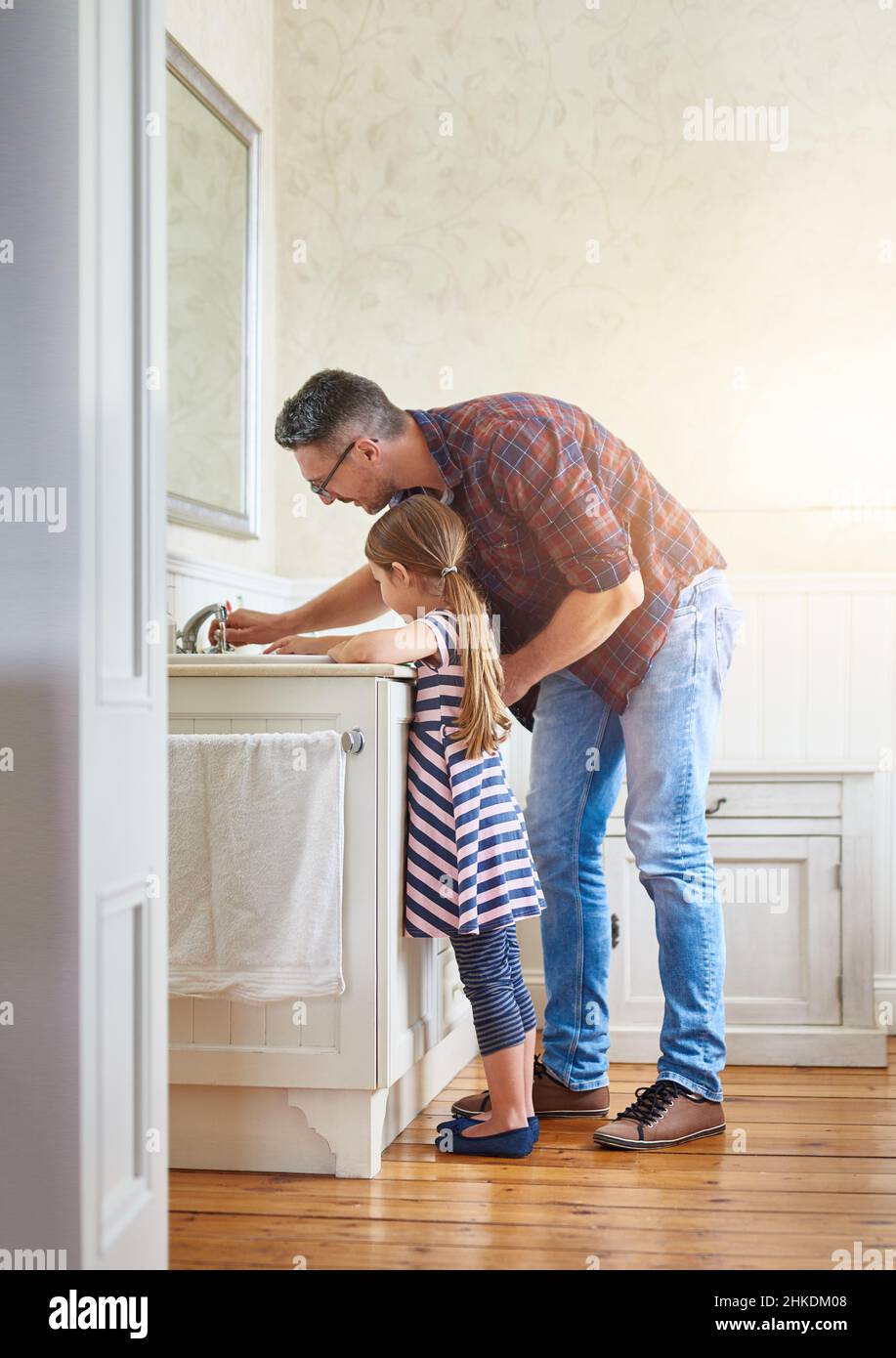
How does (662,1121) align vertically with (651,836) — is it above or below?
below

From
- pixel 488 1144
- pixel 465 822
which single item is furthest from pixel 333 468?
pixel 488 1144

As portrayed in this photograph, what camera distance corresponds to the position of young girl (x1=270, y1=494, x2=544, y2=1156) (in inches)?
69.9

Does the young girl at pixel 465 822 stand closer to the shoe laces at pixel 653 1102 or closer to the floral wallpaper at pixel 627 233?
the shoe laces at pixel 653 1102

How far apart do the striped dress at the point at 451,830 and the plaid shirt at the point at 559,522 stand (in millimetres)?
169

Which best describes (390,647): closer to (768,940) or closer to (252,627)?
(252,627)

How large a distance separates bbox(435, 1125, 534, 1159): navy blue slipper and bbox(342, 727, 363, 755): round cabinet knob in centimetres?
56

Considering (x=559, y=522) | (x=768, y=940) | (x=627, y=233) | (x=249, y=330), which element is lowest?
(x=768, y=940)

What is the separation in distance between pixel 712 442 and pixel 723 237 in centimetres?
44

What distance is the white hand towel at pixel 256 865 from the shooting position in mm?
1693

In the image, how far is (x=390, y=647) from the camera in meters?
1.74

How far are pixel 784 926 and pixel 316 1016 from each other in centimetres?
106

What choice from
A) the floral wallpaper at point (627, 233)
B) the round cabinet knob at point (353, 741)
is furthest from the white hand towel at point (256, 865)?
the floral wallpaper at point (627, 233)

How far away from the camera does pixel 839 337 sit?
277cm
